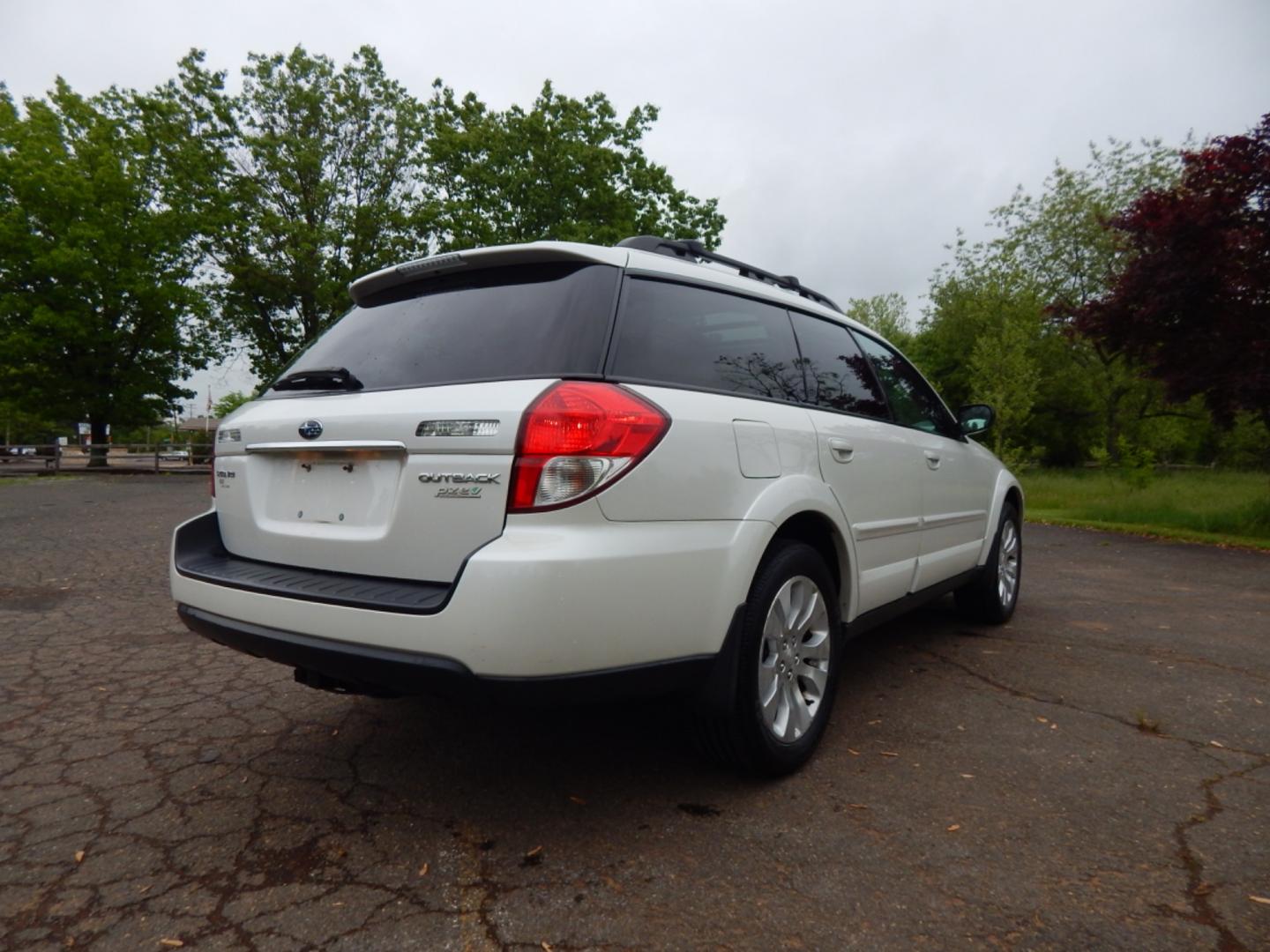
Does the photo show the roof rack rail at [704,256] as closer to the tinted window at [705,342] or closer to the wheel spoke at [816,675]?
the tinted window at [705,342]

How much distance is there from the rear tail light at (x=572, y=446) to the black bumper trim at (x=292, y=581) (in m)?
0.35

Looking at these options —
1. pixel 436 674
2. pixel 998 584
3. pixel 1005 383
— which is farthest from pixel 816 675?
pixel 1005 383

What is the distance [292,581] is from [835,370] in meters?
2.33

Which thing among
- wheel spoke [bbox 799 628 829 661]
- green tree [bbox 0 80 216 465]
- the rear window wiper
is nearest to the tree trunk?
green tree [bbox 0 80 216 465]

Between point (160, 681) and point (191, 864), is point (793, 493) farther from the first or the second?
point (160, 681)

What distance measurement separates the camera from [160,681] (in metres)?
3.84

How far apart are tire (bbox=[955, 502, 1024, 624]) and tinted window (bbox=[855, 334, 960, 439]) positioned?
0.93m

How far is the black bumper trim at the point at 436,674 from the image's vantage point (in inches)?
80.6

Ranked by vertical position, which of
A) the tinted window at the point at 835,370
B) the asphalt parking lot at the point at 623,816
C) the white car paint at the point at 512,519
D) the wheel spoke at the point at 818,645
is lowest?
the asphalt parking lot at the point at 623,816

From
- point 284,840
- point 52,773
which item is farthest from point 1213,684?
point 52,773

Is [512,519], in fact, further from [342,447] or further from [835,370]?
[835,370]

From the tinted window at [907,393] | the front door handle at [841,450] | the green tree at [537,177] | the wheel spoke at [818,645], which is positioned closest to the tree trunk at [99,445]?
the green tree at [537,177]

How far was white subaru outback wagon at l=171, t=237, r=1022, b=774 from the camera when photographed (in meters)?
2.10

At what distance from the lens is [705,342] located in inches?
108
